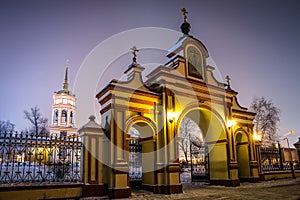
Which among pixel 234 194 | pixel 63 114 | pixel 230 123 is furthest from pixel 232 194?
pixel 63 114

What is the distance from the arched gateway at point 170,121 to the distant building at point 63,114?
73.5 feet

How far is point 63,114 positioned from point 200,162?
23957 millimetres

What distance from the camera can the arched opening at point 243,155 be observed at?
14493 millimetres

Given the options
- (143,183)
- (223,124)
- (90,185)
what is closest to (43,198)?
(90,185)

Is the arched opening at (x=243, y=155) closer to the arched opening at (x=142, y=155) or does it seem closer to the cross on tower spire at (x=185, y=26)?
the arched opening at (x=142, y=155)

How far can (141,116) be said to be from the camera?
10.6 m

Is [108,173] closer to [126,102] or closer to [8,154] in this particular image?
[126,102]

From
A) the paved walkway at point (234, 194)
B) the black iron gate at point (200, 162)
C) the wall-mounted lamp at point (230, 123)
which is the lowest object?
the paved walkway at point (234, 194)

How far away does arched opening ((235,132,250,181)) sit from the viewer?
14493 millimetres

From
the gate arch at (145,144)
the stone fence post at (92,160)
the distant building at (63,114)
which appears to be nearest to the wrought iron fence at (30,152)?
the stone fence post at (92,160)

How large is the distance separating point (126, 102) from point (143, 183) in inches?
154

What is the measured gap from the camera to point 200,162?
15555 mm

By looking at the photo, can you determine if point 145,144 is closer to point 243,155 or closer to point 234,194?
point 234,194

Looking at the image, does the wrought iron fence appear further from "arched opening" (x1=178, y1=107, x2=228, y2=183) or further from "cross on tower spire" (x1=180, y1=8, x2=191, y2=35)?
"cross on tower spire" (x1=180, y1=8, x2=191, y2=35)
